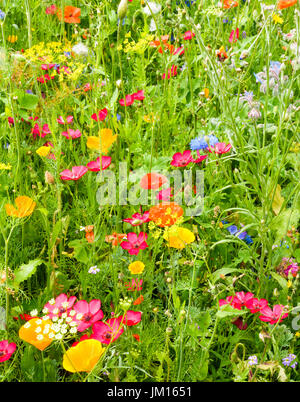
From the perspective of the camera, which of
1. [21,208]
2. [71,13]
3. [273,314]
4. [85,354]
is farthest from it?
[71,13]

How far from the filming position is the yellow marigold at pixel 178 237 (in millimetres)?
1040

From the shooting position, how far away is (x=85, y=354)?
852 millimetres

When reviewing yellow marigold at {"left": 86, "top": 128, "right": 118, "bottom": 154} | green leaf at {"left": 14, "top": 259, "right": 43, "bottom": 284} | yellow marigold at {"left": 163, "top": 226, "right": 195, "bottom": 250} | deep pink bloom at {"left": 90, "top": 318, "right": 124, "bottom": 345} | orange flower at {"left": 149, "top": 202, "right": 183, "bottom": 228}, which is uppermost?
yellow marigold at {"left": 86, "top": 128, "right": 118, "bottom": 154}

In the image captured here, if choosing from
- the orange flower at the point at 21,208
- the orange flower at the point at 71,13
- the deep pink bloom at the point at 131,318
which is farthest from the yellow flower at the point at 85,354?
the orange flower at the point at 71,13

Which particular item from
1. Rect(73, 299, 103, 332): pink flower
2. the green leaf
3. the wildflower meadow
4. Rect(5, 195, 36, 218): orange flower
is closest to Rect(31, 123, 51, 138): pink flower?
the wildflower meadow

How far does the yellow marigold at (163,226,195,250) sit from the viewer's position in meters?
1.04

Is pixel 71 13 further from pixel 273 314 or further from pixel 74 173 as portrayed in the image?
pixel 273 314

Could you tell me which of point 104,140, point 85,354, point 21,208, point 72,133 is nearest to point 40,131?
point 72,133

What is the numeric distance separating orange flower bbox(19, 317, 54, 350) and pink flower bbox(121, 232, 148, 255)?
0.26 metres

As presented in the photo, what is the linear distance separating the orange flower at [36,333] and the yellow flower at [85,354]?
1.9 inches

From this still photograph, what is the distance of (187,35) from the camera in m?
1.69

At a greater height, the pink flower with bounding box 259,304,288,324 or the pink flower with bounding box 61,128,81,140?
the pink flower with bounding box 61,128,81,140

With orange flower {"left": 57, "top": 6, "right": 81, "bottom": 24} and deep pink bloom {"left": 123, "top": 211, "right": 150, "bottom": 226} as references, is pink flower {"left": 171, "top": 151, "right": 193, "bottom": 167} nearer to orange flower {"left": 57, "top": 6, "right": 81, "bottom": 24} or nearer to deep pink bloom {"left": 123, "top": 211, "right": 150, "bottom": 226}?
deep pink bloom {"left": 123, "top": 211, "right": 150, "bottom": 226}

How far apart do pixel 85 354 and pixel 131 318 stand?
147mm
